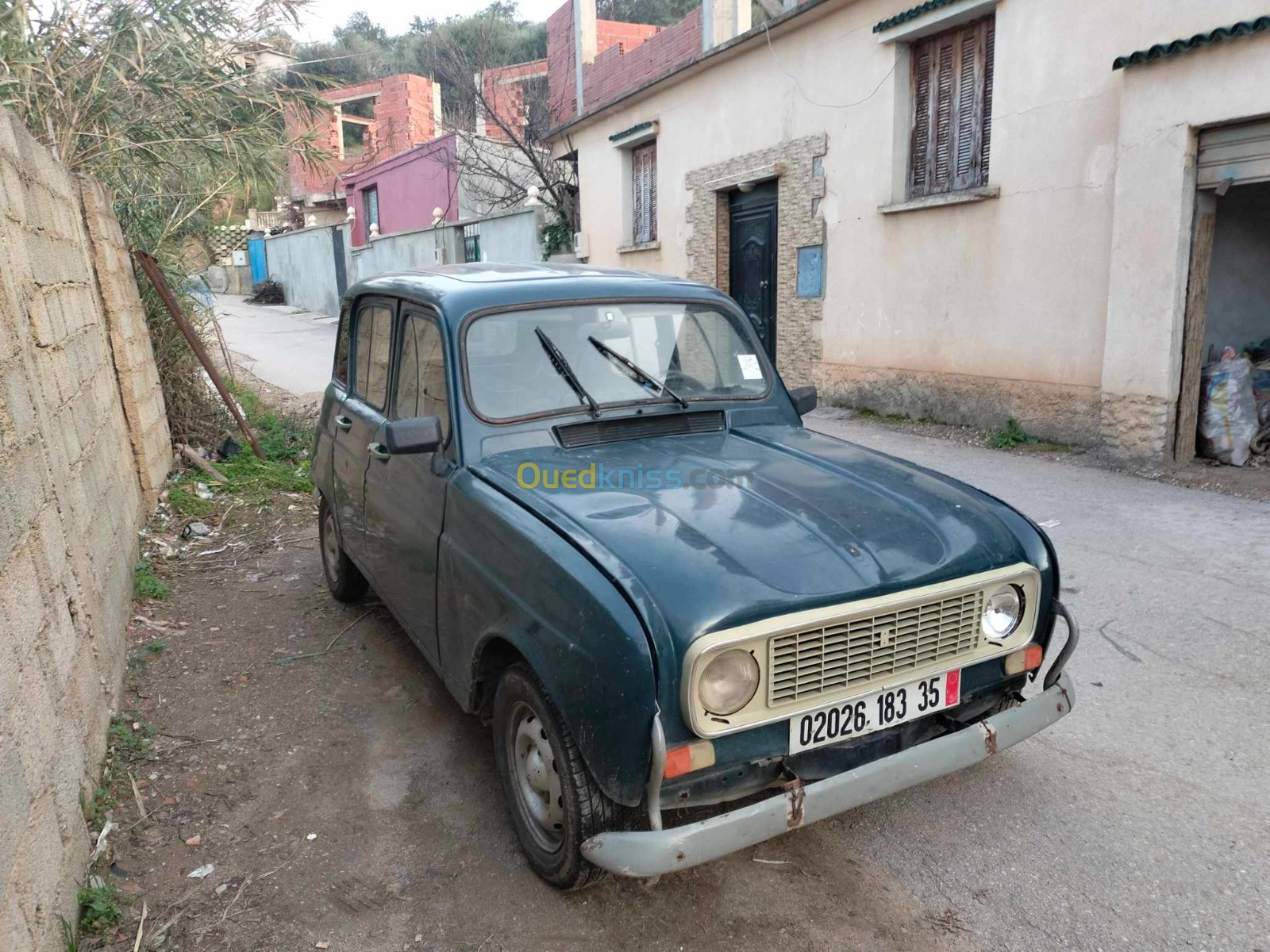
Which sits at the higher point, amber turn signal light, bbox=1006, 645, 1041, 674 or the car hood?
the car hood

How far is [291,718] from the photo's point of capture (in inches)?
148

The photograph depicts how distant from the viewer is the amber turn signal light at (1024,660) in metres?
2.72

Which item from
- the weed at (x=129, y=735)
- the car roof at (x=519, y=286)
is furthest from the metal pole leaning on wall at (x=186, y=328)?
the weed at (x=129, y=735)

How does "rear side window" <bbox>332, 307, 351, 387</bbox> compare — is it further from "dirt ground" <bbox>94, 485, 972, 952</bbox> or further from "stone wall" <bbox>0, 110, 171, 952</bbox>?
"dirt ground" <bbox>94, 485, 972, 952</bbox>

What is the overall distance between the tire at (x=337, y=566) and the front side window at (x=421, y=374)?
4.12 feet

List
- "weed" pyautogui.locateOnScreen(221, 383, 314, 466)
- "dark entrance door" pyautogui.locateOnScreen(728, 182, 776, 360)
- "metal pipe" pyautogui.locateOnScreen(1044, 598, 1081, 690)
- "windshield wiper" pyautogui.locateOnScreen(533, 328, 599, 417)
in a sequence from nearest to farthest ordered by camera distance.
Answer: "metal pipe" pyautogui.locateOnScreen(1044, 598, 1081, 690), "windshield wiper" pyautogui.locateOnScreen(533, 328, 599, 417), "weed" pyautogui.locateOnScreen(221, 383, 314, 466), "dark entrance door" pyautogui.locateOnScreen(728, 182, 776, 360)

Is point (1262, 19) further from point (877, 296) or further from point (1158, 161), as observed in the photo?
point (877, 296)

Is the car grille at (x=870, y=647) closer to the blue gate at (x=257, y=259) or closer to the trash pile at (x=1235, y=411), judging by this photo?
the trash pile at (x=1235, y=411)

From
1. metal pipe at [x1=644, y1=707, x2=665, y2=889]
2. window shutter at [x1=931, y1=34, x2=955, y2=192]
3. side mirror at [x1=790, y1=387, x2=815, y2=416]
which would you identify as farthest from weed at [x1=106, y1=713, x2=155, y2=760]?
window shutter at [x1=931, y1=34, x2=955, y2=192]

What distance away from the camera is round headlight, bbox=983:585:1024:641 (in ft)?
8.62

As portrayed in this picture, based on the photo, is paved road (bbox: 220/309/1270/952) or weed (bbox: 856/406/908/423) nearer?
paved road (bbox: 220/309/1270/952)

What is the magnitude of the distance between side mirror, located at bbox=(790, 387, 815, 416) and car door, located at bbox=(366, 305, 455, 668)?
1.55 metres

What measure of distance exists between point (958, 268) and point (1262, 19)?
3238 millimetres

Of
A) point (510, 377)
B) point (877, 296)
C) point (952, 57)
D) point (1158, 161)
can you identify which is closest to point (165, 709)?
point (510, 377)
